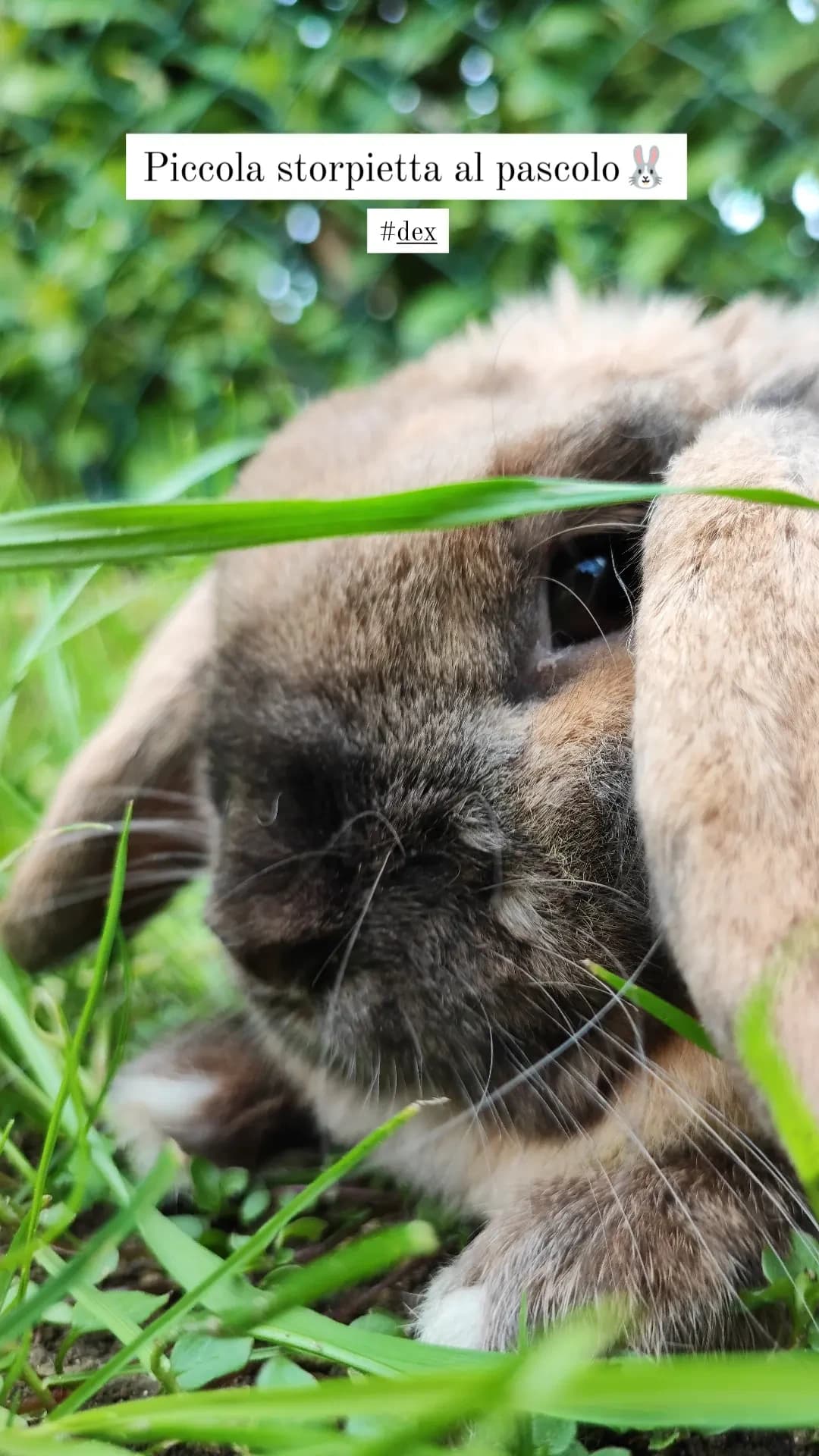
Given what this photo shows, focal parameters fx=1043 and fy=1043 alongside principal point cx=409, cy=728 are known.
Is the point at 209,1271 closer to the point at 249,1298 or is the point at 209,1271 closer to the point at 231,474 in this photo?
the point at 249,1298

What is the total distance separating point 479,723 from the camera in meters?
0.77

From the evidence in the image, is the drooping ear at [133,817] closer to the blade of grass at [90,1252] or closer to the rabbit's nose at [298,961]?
the rabbit's nose at [298,961]

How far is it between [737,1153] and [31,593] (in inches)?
73.1

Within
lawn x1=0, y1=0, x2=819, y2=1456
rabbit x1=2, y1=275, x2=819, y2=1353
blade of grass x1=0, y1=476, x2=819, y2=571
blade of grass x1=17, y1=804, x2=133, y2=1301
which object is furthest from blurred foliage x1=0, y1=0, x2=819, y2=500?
blade of grass x1=17, y1=804, x2=133, y2=1301

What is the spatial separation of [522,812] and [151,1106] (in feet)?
1.81

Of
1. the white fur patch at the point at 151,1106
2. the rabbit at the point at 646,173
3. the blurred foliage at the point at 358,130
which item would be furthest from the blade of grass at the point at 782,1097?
the blurred foliage at the point at 358,130

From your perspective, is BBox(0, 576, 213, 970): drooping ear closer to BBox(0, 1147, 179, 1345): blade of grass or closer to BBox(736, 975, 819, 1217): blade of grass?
BBox(0, 1147, 179, 1345): blade of grass

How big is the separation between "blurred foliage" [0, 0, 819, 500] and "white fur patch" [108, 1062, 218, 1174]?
38.3 inches

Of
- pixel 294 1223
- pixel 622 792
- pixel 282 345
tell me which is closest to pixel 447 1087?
pixel 294 1223

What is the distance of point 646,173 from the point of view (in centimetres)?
108

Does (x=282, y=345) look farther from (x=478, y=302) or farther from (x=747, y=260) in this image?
(x=747, y=260)

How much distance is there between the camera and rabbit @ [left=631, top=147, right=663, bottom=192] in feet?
3.50

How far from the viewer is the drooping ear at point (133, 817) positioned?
1.11m

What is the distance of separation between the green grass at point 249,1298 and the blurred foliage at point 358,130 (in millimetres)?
774
